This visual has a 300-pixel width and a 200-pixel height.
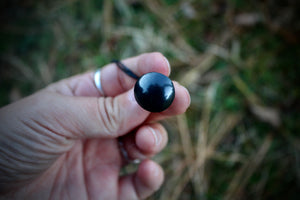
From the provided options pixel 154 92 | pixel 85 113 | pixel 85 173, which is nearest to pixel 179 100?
pixel 154 92

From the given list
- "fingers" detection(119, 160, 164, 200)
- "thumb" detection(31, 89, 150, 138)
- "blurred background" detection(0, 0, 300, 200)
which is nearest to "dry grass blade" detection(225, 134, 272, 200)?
"blurred background" detection(0, 0, 300, 200)

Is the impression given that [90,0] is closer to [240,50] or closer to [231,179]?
[240,50]

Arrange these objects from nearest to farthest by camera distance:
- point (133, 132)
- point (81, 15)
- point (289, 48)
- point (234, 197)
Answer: point (133, 132) < point (234, 197) < point (289, 48) < point (81, 15)

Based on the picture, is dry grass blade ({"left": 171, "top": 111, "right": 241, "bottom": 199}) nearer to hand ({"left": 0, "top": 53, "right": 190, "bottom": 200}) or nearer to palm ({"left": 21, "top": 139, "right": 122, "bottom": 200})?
hand ({"left": 0, "top": 53, "right": 190, "bottom": 200})

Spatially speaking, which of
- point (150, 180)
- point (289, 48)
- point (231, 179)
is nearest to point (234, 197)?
point (231, 179)

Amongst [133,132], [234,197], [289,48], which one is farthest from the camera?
[289,48]

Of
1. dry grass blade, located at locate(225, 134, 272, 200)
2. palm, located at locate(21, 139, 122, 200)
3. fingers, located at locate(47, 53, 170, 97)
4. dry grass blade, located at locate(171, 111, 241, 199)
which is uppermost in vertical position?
fingers, located at locate(47, 53, 170, 97)

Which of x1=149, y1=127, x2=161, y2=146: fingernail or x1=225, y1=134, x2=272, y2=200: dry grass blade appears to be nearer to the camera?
x1=149, y1=127, x2=161, y2=146: fingernail

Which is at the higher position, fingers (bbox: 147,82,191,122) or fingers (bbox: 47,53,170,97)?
fingers (bbox: 47,53,170,97)
